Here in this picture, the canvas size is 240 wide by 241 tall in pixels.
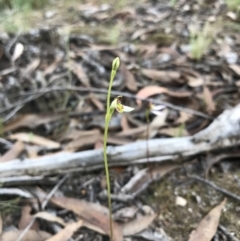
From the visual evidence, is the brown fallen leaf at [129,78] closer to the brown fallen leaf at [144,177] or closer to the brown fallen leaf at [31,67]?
the brown fallen leaf at [31,67]

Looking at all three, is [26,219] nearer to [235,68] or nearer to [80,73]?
[80,73]

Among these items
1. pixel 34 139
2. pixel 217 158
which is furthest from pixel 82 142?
pixel 217 158

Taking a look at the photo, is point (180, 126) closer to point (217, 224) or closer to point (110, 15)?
point (217, 224)

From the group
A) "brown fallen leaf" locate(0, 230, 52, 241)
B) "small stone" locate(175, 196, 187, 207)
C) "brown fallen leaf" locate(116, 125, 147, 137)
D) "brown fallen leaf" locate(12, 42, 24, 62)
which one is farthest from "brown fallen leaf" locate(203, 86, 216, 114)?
"brown fallen leaf" locate(12, 42, 24, 62)

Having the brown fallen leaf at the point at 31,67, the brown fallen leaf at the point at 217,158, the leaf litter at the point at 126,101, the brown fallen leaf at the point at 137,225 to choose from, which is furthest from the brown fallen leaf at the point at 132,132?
the brown fallen leaf at the point at 31,67

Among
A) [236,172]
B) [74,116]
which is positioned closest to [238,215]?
[236,172]

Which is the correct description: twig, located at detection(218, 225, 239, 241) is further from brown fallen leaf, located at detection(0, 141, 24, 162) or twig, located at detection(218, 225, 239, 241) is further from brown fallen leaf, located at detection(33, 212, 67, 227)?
brown fallen leaf, located at detection(0, 141, 24, 162)
